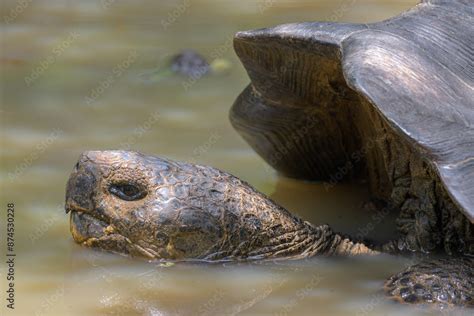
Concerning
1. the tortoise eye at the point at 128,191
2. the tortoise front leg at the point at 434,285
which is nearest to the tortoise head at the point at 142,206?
the tortoise eye at the point at 128,191

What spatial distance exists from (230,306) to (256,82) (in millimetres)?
1716

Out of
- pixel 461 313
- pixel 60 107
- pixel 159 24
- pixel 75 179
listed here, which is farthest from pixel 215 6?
pixel 461 313

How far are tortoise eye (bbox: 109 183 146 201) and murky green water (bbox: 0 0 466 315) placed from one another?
283 millimetres

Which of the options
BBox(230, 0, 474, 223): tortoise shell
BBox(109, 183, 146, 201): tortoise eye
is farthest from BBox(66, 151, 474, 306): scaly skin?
BBox(230, 0, 474, 223): tortoise shell

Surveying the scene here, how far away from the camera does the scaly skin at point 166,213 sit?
4.97 meters

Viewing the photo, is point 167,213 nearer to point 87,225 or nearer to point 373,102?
point 87,225

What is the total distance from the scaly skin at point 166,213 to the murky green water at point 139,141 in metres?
0.10

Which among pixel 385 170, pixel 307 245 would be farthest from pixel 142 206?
pixel 385 170

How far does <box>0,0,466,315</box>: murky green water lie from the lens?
4734 millimetres

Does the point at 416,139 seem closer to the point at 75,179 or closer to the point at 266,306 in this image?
the point at 266,306

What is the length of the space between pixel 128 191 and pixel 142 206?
0.33 feet

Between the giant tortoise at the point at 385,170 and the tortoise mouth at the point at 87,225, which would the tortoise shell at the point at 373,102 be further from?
the tortoise mouth at the point at 87,225

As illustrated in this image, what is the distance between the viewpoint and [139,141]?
22.2ft

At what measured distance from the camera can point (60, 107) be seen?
24.2 ft
